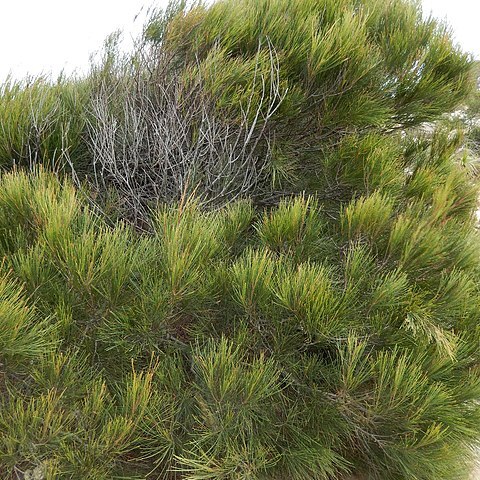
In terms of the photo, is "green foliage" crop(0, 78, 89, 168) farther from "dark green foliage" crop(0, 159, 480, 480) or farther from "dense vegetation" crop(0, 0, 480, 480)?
"dark green foliage" crop(0, 159, 480, 480)

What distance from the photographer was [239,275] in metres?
1.84

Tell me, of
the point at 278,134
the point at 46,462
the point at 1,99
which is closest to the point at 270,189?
the point at 278,134

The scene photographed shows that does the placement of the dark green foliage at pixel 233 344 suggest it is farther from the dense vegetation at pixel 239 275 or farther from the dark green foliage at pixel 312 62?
the dark green foliage at pixel 312 62

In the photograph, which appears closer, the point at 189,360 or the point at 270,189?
the point at 189,360

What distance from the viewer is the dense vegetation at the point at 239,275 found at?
5.59ft

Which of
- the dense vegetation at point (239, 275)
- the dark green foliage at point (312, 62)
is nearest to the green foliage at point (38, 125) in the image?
the dense vegetation at point (239, 275)

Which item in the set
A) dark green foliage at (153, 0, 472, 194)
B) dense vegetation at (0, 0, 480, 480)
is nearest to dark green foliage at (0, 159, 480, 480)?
dense vegetation at (0, 0, 480, 480)

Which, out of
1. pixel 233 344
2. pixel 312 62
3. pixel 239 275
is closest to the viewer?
pixel 239 275

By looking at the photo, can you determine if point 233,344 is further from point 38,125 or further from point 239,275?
point 38,125

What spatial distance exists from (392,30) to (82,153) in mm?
Answer: 2159

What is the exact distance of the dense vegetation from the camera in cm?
171

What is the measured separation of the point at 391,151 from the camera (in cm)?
267

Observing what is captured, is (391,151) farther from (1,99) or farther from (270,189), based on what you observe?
(1,99)

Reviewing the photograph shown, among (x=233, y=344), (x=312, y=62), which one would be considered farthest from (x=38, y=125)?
(x=233, y=344)
